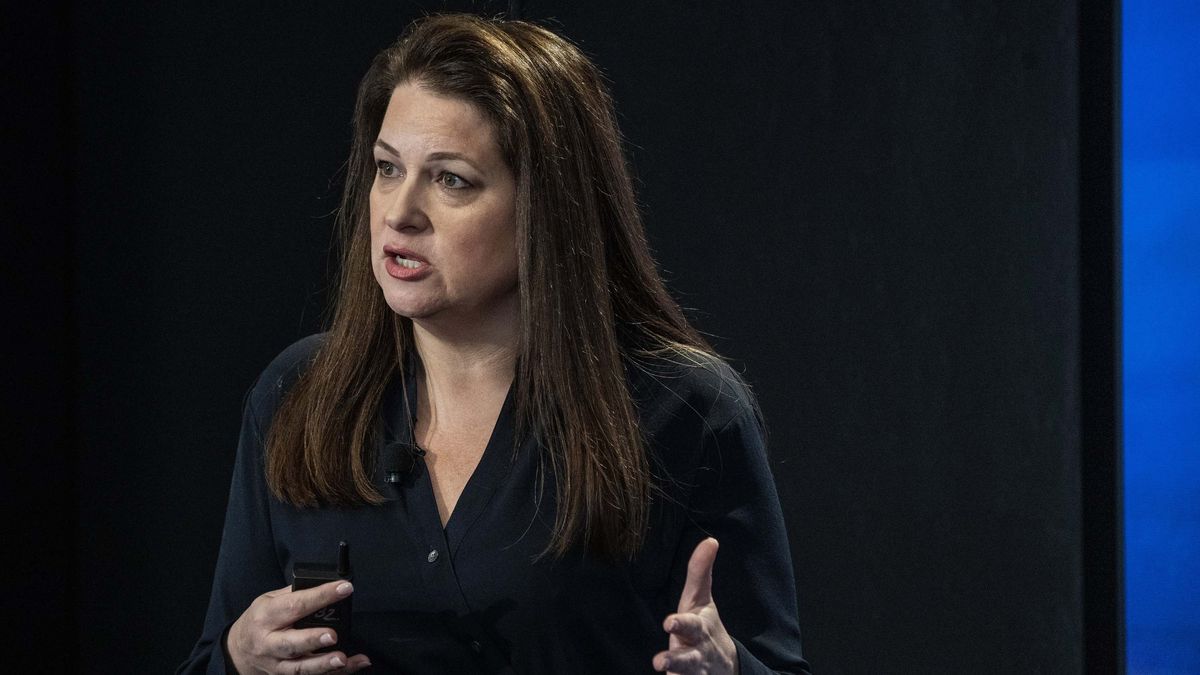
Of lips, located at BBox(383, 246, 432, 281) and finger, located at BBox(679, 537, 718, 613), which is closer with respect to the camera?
finger, located at BBox(679, 537, 718, 613)

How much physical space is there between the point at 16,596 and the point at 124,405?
1.40 feet

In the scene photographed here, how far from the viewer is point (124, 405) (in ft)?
8.73

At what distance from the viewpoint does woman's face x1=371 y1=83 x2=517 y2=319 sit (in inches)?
68.4

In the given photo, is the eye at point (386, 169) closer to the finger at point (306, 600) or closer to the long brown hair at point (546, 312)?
the long brown hair at point (546, 312)

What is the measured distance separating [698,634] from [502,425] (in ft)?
1.55

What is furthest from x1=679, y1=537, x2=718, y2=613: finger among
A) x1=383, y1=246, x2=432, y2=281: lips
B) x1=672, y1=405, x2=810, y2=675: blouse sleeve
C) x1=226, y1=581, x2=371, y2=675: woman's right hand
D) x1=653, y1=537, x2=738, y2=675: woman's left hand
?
x1=383, y1=246, x2=432, y2=281: lips

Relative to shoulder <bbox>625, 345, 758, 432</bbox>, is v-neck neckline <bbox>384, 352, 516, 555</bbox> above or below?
below

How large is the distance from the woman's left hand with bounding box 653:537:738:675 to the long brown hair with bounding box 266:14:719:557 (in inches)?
7.8

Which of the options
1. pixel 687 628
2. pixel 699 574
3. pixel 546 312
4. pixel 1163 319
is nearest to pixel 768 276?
pixel 1163 319

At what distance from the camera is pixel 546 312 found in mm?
1805

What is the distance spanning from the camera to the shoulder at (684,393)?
1.88 metres

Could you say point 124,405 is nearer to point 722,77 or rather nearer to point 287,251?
point 287,251

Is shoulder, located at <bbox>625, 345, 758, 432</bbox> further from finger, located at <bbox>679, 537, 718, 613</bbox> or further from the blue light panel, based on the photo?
the blue light panel

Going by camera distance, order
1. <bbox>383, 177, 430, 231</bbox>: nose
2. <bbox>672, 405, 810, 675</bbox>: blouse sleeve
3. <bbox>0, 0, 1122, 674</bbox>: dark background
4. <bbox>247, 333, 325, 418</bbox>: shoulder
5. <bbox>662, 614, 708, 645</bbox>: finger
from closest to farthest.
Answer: <bbox>662, 614, 708, 645</bbox>: finger, <bbox>383, 177, 430, 231</bbox>: nose, <bbox>672, 405, 810, 675</bbox>: blouse sleeve, <bbox>247, 333, 325, 418</bbox>: shoulder, <bbox>0, 0, 1122, 674</bbox>: dark background
